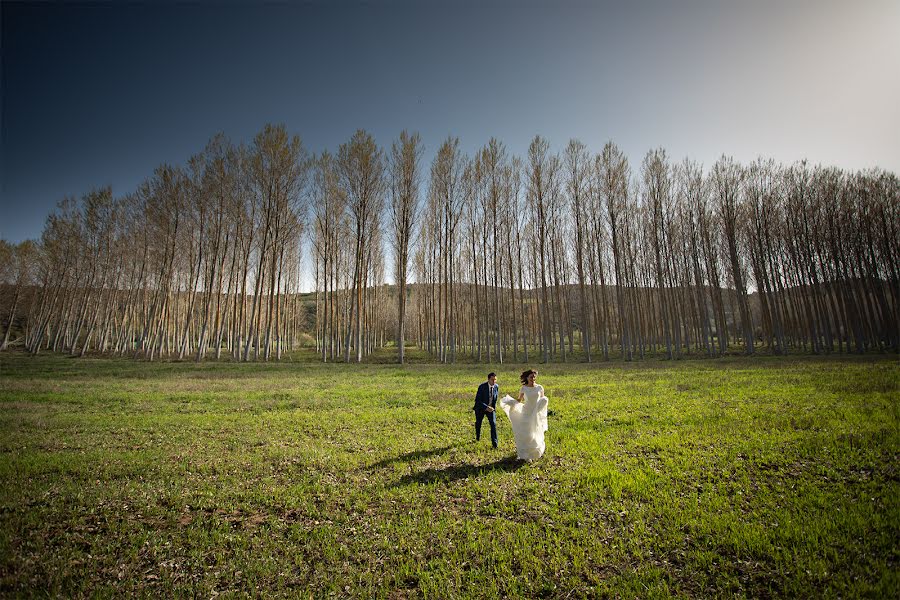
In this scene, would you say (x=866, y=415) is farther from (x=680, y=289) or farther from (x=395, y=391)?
(x=680, y=289)

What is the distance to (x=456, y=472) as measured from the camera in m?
7.35

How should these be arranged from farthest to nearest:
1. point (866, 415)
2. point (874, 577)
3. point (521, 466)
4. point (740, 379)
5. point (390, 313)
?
point (390, 313), point (740, 379), point (866, 415), point (521, 466), point (874, 577)

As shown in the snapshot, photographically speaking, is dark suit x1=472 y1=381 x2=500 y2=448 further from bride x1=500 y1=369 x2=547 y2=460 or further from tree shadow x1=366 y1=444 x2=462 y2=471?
tree shadow x1=366 y1=444 x2=462 y2=471

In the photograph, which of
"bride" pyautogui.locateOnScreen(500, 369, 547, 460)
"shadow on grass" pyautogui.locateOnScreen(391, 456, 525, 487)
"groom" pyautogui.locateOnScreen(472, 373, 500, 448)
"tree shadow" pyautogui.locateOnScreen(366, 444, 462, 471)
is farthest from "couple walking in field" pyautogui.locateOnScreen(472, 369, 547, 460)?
"tree shadow" pyautogui.locateOnScreen(366, 444, 462, 471)

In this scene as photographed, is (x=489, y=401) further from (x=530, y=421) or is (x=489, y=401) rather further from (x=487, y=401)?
(x=530, y=421)

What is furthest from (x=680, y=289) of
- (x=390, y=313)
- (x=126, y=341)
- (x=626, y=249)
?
(x=126, y=341)

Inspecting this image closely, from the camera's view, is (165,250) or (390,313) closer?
(165,250)

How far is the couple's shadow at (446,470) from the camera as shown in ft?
22.8

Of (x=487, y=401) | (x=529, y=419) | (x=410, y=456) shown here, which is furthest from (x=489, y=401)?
(x=410, y=456)

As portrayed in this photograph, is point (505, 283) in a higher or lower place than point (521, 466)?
higher

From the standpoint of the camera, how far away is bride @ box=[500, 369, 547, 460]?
7852 mm

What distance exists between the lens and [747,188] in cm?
3322

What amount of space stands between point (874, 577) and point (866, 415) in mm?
8547

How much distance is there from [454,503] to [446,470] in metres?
1.37
